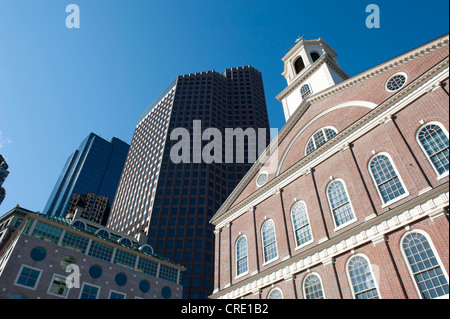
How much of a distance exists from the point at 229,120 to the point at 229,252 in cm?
9429

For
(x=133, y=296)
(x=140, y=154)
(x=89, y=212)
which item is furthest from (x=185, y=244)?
(x=89, y=212)

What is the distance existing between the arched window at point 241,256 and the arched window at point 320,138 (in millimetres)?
9975

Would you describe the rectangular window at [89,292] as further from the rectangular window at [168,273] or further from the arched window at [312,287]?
the arched window at [312,287]

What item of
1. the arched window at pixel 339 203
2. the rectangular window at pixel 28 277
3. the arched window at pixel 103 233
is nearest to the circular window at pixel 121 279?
the arched window at pixel 103 233

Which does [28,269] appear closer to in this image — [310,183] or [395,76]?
[310,183]

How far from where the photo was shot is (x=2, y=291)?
3062 cm

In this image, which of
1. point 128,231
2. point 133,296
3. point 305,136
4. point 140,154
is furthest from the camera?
point 140,154

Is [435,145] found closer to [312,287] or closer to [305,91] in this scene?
[312,287]

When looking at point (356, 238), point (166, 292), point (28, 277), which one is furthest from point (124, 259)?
point (356, 238)

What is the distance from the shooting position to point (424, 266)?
15.4m

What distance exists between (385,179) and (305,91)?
19414 millimetres

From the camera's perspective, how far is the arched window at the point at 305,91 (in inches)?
1409
